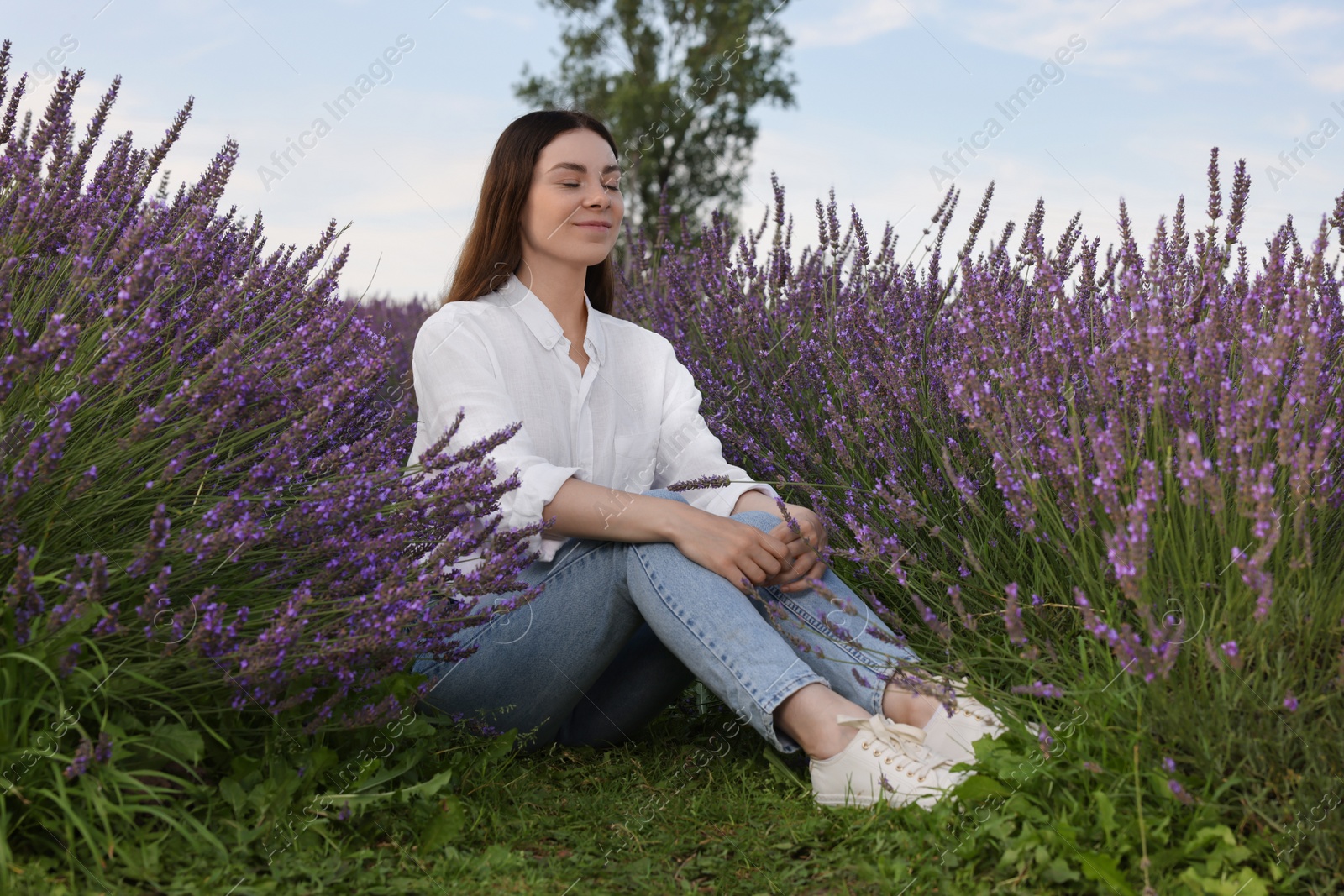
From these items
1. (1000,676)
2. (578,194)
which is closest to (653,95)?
(578,194)

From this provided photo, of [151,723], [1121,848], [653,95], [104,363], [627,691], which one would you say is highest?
[653,95]

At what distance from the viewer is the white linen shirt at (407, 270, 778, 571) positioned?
2.10 m

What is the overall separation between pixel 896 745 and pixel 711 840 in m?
0.36

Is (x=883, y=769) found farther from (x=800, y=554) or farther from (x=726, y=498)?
(x=726, y=498)

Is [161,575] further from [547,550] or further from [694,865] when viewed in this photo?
[694,865]

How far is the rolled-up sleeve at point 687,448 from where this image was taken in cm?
237

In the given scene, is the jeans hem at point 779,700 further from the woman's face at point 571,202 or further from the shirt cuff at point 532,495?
the woman's face at point 571,202

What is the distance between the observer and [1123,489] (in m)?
1.64

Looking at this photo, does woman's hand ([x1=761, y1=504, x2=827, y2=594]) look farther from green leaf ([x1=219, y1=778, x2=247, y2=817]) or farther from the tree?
the tree

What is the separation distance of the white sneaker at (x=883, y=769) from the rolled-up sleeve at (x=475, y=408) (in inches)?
27.1

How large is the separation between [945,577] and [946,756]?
0.35 metres

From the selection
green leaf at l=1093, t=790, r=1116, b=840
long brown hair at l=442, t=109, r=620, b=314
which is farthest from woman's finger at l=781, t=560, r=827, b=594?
long brown hair at l=442, t=109, r=620, b=314

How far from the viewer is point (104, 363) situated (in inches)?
57.3

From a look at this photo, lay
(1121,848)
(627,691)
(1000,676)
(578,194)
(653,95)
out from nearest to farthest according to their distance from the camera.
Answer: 1. (1121,848)
2. (1000,676)
3. (627,691)
4. (578,194)
5. (653,95)
